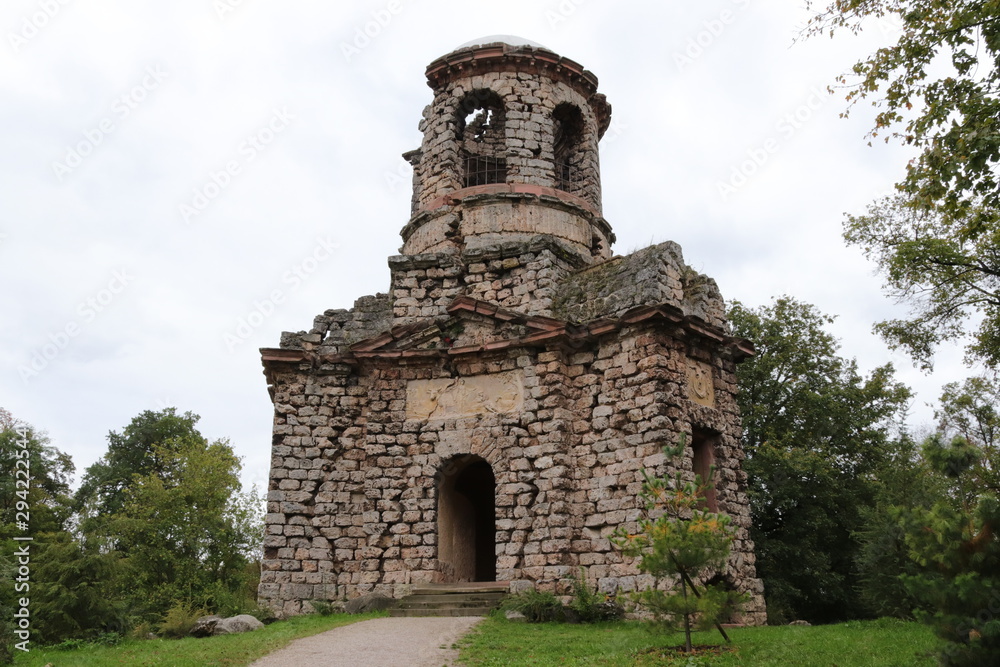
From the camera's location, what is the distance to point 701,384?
45.5ft

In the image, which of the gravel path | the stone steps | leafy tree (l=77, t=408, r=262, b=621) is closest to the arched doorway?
the stone steps

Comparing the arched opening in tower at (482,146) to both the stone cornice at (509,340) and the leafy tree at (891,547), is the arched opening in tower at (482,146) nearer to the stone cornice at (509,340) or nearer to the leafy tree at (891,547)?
the stone cornice at (509,340)

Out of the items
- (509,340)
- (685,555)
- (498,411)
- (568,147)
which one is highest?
(568,147)

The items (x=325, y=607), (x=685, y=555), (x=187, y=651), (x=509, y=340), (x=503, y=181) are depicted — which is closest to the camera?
(x=685, y=555)

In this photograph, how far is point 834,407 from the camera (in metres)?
22.8

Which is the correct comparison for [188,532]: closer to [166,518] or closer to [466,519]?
[166,518]

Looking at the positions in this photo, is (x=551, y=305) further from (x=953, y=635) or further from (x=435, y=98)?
(x=953, y=635)

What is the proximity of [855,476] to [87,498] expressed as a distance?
2986 cm

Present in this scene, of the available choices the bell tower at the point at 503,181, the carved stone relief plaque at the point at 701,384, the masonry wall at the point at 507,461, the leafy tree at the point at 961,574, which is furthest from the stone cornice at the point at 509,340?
the leafy tree at the point at 961,574

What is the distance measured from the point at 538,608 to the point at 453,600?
69.6 inches

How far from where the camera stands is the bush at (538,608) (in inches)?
460

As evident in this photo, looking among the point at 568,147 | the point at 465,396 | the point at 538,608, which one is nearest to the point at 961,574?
the point at 538,608

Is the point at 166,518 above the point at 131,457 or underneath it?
underneath

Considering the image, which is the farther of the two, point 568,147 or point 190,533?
point 190,533
